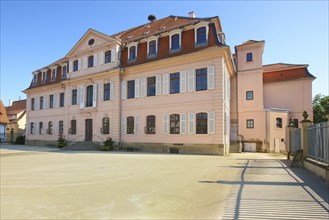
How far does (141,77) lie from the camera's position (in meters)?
22.4

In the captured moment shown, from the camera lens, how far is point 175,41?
67.9ft

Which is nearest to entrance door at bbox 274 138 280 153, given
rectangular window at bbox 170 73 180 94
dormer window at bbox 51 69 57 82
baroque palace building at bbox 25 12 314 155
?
baroque palace building at bbox 25 12 314 155

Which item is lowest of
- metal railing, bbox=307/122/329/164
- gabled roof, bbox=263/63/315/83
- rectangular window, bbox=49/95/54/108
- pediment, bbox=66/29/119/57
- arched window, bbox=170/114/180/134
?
metal railing, bbox=307/122/329/164

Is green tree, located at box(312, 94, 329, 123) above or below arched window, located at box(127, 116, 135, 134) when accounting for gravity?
above

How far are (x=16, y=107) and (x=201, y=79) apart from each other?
1849 inches

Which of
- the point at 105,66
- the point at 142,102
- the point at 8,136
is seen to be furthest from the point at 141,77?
the point at 8,136

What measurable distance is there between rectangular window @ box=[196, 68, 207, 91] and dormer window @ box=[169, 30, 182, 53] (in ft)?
9.00

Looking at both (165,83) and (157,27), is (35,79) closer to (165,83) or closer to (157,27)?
(157,27)

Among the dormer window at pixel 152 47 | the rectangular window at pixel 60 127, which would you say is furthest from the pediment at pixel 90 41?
the rectangular window at pixel 60 127

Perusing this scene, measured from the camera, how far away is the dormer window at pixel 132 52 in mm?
23288

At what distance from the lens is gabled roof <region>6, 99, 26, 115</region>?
4972 centimetres

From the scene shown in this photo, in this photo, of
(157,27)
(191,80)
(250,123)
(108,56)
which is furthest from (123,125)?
(250,123)

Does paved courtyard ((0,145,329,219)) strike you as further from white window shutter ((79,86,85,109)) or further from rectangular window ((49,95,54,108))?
rectangular window ((49,95,54,108))

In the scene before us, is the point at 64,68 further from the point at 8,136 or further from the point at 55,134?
the point at 8,136
